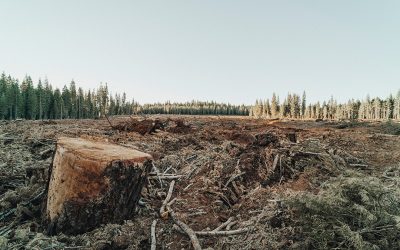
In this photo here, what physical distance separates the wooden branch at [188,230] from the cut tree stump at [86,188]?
2.89ft

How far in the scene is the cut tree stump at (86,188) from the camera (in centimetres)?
521

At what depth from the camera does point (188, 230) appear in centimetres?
530

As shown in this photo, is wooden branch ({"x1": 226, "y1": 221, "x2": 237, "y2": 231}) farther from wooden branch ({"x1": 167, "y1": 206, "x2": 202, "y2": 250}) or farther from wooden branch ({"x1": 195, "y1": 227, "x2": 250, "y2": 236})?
wooden branch ({"x1": 167, "y1": 206, "x2": 202, "y2": 250})

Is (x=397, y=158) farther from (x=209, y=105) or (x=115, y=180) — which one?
(x=209, y=105)

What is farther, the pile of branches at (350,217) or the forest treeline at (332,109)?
the forest treeline at (332,109)

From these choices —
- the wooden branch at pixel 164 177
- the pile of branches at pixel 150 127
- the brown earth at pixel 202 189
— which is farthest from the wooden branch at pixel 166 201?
the pile of branches at pixel 150 127

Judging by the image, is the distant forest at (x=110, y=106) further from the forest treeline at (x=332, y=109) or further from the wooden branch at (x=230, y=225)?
the wooden branch at (x=230, y=225)

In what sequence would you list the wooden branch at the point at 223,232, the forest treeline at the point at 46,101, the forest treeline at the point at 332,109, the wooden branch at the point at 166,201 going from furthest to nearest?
the forest treeline at the point at 332,109 < the forest treeline at the point at 46,101 < the wooden branch at the point at 166,201 < the wooden branch at the point at 223,232

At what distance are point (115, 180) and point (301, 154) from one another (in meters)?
5.44

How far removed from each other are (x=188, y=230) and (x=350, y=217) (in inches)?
96.7

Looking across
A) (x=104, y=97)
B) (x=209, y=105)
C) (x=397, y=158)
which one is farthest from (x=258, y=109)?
(x=397, y=158)

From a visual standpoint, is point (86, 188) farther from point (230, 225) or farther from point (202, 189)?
point (202, 189)

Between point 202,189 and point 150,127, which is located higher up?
point 150,127

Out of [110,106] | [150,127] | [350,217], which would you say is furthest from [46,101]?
[350,217]
